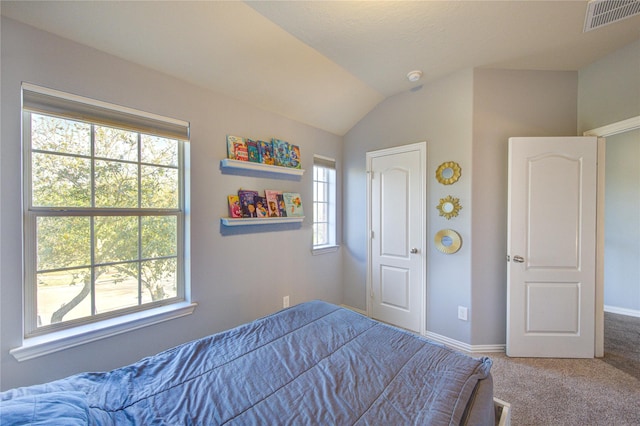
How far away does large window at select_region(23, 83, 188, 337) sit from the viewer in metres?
1.47

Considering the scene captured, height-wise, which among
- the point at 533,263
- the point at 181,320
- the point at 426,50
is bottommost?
the point at 181,320

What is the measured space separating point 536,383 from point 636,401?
21.6 inches

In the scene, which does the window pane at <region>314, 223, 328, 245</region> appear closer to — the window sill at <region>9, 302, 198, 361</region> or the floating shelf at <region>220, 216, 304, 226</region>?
the floating shelf at <region>220, 216, 304, 226</region>

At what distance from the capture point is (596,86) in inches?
91.1

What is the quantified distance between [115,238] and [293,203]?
153cm

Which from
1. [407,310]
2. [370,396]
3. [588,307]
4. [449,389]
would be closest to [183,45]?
[370,396]

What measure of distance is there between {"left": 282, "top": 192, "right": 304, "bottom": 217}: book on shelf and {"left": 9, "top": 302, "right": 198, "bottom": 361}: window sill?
1.24 m

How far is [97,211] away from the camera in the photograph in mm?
1646

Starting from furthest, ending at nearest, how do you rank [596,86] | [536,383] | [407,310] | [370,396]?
[407,310], [596,86], [536,383], [370,396]

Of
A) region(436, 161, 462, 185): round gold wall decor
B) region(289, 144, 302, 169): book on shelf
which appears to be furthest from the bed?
region(289, 144, 302, 169): book on shelf

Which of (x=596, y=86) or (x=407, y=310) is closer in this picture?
(x=596, y=86)

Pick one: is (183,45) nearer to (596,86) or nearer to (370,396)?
(370,396)

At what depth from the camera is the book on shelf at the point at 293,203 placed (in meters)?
2.73

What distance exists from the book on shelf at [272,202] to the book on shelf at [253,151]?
1.05 ft
